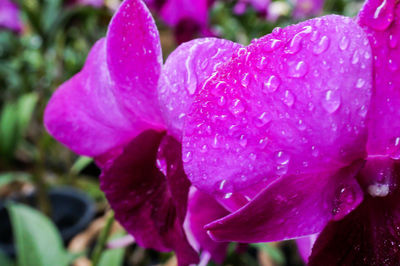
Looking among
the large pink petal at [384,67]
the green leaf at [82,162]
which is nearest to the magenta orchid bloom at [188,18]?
the green leaf at [82,162]

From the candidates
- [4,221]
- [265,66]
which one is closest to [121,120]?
[265,66]

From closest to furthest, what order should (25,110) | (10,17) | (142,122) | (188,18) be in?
(142,122) → (188,18) → (25,110) → (10,17)

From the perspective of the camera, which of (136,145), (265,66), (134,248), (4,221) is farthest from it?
(4,221)

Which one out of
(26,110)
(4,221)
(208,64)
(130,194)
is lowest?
(4,221)

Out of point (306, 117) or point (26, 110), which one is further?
point (26, 110)

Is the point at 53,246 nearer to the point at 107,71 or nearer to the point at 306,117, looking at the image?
the point at 107,71

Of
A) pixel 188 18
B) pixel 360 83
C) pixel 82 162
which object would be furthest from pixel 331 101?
pixel 188 18

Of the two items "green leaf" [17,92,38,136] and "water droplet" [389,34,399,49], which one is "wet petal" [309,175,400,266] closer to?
"water droplet" [389,34,399,49]

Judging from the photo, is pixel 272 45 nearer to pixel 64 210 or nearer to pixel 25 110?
pixel 25 110
